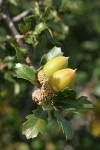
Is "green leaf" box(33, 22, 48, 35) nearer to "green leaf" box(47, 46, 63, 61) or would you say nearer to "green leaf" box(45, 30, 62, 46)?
"green leaf" box(45, 30, 62, 46)

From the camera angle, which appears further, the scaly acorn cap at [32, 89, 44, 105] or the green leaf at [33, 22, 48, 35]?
the green leaf at [33, 22, 48, 35]

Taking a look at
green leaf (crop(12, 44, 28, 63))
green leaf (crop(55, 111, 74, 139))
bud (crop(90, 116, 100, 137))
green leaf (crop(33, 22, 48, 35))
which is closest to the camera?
green leaf (crop(55, 111, 74, 139))

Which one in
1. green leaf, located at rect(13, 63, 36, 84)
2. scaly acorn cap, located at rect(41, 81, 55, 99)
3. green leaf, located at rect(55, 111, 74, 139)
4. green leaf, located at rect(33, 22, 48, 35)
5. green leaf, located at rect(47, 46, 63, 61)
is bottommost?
green leaf, located at rect(55, 111, 74, 139)

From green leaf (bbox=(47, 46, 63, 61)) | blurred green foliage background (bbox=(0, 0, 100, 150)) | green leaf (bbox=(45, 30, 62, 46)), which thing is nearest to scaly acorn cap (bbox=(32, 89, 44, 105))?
green leaf (bbox=(47, 46, 63, 61))

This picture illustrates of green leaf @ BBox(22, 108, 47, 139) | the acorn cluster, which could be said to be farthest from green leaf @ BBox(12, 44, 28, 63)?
green leaf @ BBox(22, 108, 47, 139)

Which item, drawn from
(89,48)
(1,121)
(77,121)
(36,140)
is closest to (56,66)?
(1,121)

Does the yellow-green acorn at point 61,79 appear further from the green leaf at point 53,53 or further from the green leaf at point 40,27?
the green leaf at point 40,27

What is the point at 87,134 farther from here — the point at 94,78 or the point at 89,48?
the point at 89,48

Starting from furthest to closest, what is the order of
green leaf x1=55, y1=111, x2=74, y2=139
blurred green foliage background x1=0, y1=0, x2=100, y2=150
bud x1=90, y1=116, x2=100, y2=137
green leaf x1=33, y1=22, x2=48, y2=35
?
bud x1=90, y1=116, x2=100, y2=137, blurred green foliage background x1=0, y1=0, x2=100, y2=150, green leaf x1=33, y1=22, x2=48, y2=35, green leaf x1=55, y1=111, x2=74, y2=139

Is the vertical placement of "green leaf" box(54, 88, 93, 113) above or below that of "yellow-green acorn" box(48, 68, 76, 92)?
below

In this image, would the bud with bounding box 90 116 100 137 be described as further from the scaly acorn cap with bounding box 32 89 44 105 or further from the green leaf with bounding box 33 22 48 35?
the scaly acorn cap with bounding box 32 89 44 105
